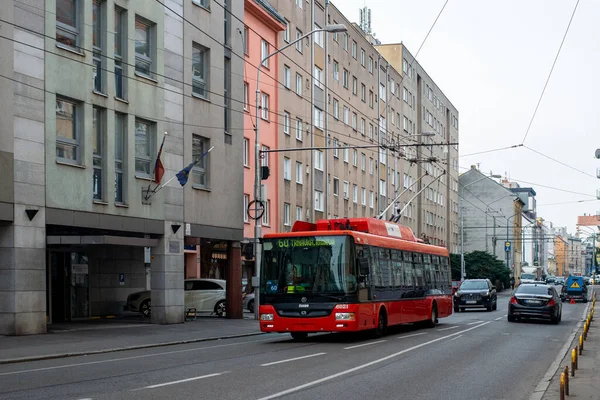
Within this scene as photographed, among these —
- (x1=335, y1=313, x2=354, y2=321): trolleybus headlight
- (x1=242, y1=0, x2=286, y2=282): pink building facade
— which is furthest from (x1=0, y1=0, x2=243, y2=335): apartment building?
(x1=242, y1=0, x2=286, y2=282): pink building facade

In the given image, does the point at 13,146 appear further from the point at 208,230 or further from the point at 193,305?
the point at 193,305

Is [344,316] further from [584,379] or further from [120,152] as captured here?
[120,152]

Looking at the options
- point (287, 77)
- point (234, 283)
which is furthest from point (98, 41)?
point (287, 77)

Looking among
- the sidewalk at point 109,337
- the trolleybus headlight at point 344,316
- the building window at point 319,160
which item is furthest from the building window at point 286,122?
the trolleybus headlight at point 344,316

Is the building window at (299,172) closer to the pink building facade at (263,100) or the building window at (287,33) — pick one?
the pink building facade at (263,100)

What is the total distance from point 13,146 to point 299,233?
25.3 ft

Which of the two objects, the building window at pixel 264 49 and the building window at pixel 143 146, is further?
the building window at pixel 264 49

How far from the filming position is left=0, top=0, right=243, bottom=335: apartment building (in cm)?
2398

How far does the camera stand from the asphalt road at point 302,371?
40.6 feet

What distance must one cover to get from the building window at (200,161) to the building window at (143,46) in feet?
12.5

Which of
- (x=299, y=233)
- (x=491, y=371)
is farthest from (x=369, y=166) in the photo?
(x=491, y=371)

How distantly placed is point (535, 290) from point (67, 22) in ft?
64.9

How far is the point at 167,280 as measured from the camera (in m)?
30.4

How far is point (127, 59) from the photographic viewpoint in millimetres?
28812
